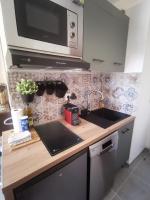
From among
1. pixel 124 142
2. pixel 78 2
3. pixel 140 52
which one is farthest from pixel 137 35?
pixel 124 142

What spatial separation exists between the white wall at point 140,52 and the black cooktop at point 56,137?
1.01 m

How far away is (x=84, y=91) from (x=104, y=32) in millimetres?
739

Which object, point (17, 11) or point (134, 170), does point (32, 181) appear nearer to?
point (17, 11)

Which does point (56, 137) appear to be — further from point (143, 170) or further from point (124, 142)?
point (143, 170)

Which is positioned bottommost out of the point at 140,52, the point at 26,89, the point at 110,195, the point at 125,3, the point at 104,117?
the point at 110,195

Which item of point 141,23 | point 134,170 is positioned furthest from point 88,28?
point 134,170

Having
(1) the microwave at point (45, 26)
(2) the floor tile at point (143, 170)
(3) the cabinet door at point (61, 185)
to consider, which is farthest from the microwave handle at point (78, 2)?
(2) the floor tile at point (143, 170)

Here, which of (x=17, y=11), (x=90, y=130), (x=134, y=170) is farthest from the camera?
(x=134, y=170)

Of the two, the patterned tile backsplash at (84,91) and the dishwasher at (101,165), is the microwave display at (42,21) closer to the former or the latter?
the patterned tile backsplash at (84,91)

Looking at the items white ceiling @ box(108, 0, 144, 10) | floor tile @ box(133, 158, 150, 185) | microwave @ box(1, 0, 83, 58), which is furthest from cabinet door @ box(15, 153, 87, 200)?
white ceiling @ box(108, 0, 144, 10)

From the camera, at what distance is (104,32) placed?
3.56 ft

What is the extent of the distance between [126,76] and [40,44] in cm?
119

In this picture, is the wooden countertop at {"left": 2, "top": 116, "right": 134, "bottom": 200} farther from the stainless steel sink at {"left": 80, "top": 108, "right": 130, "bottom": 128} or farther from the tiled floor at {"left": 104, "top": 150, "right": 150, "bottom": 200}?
the tiled floor at {"left": 104, "top": 150, "right": 150, "bottom": 200}

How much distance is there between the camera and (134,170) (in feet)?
5.30
